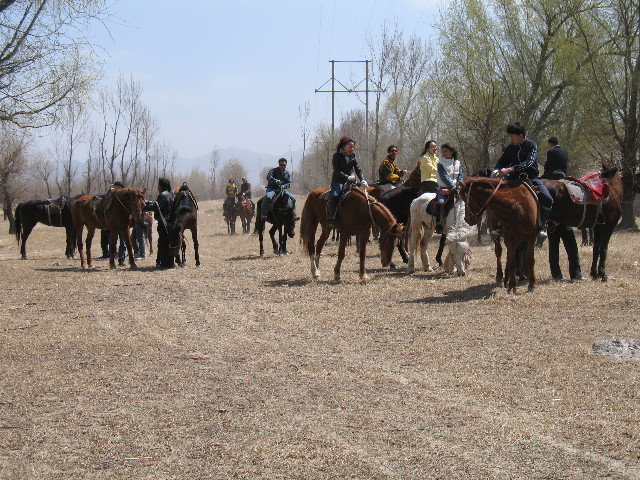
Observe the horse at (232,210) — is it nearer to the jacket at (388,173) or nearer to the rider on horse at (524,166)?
the jacket at (388,173)

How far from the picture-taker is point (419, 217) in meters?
14.8

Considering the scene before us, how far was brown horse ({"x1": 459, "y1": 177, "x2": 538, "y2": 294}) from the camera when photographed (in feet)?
37.7

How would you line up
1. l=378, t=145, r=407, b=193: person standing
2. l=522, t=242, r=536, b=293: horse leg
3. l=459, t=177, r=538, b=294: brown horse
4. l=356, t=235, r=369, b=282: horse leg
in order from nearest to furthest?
1. l=459, t=177, r=538, b=294: brown horse
2. l=522, t=242, r=536, b=293: horse leg
3. l=356, t=235, r=369, b=282: horse leg
4. l=378, t=145, r=407, b=193: person standing

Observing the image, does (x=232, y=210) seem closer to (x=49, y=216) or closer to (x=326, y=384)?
(x=49, y=216)

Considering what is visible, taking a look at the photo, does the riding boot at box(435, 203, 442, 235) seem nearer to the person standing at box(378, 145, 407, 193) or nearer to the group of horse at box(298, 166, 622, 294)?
the group of horse at box(298, 166, 622, 294)

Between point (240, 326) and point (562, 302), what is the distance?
459 cm

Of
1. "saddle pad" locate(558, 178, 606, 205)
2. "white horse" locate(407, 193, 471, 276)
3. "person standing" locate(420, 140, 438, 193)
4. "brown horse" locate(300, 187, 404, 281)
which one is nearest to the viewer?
"saddle pad" locate(558, 178, 606, 205)

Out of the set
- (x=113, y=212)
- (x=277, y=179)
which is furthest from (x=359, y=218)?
(x=113, y=212)

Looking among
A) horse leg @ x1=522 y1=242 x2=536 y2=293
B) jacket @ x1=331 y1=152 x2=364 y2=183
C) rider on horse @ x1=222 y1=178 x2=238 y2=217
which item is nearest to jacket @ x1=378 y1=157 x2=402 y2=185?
jacket @ x1=331 y1=152 x2=364 y2=183

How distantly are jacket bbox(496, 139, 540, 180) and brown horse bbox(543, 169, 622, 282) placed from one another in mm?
777

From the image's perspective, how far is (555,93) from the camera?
2928cm

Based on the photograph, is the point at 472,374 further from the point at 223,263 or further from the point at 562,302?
the point at 223,263

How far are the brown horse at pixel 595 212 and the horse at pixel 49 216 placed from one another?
15095 millimetres

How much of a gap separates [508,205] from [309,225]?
4.67 m
